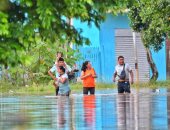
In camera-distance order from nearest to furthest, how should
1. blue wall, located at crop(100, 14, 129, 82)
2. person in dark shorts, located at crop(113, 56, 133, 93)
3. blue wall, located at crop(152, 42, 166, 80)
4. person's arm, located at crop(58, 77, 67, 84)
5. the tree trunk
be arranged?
person's arm, located at crop(58, 77, 67, 84) < person in dark shorts, located at crop(113, 56, 133, 93) < the tree trunk < blue wall, located at crop(100, 14, 129, 82) < blue wall, located at crop(152, 42, 166, 80)

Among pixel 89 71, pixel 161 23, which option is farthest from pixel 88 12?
pixel 161 23

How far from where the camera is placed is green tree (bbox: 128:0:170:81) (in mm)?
25391

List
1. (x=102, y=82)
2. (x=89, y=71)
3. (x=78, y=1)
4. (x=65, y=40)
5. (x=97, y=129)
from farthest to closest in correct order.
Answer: (x=102, y=82)
(x=89, y=71)
(x=97, y=129)
(x=65, y=40)
(x=78, y=1)

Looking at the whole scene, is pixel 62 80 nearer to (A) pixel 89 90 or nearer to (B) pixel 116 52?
(A) pixel 89 90

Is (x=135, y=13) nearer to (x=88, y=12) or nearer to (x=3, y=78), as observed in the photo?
(x=3, y=78)

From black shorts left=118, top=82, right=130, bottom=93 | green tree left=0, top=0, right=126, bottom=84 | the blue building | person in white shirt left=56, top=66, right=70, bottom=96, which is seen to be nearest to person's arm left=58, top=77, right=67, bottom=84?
person in white shirt left=56, top=66, right=70, bottom=96

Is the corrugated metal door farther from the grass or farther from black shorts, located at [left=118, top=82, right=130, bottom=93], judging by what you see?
black shorts, located at [left=118, top=82, right=130, bottom=93]

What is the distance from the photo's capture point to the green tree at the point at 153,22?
25391 mm

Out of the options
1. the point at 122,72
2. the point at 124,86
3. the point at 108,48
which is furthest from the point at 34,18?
the point at 108,48

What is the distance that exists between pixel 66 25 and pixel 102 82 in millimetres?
28568

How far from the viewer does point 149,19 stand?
2891 centimetres

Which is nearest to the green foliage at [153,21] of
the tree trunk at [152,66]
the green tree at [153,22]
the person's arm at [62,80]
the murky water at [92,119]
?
the green tree at [153,22]

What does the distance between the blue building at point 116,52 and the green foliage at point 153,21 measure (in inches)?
205

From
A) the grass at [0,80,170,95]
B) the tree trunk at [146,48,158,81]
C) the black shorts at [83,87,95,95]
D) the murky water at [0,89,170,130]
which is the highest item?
the tree trunk at [146,48,158,81]
